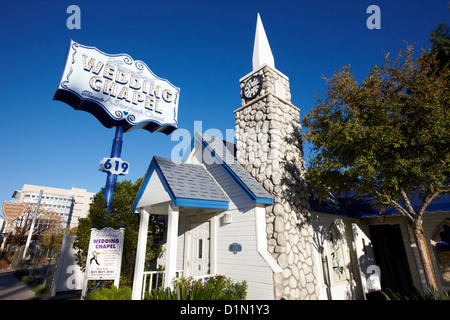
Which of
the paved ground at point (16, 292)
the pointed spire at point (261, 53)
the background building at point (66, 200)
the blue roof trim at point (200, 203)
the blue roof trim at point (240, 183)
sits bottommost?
the paved ground at point (16, 292)

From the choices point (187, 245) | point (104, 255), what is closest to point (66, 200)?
point (187, 245)

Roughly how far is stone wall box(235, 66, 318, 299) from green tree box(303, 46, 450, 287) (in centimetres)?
109

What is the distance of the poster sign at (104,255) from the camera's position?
731 centimetres

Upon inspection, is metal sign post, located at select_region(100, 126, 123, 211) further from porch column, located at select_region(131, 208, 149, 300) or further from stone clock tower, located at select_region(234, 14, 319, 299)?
stone clock tower, located at select_region(234, 14, 319, 299)

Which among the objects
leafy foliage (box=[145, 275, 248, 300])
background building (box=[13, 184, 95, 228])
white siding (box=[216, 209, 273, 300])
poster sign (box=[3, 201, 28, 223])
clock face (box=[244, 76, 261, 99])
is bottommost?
leafy foliage (box=[145, 275, 248, 300])

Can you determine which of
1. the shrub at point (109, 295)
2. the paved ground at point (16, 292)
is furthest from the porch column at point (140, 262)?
the paved ground at point (16, 292)

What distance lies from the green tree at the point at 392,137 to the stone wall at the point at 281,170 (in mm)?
1089

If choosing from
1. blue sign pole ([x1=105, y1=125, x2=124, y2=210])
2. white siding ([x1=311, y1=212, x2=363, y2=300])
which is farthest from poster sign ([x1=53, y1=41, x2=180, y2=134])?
white siding ([x1=311, y1=212, x2=363, y2=300])

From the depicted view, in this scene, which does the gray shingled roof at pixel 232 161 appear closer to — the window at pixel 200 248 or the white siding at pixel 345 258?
the white siding at pixel 345 258

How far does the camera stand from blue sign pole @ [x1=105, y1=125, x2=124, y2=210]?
9.35 meters

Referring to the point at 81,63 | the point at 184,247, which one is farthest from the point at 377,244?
the point at 81,63

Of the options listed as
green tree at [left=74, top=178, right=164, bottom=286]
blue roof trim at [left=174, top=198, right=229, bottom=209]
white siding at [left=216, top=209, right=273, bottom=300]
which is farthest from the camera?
green tree at [left=74, top=178, right=164, bottom=286]

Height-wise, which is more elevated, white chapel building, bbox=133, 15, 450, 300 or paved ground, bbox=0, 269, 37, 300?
white chapel building, bbox=133, 15, 450, 300
